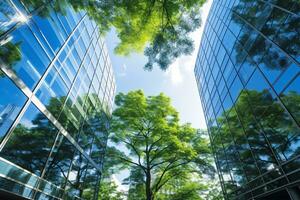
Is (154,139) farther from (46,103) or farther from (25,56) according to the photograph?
(25,56)

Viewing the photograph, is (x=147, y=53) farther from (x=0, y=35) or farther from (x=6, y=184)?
(x=6, y=184)

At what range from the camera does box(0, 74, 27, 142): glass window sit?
705 centimetres

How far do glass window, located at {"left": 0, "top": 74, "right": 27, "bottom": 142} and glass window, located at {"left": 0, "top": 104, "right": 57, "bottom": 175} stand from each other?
1.52 feet

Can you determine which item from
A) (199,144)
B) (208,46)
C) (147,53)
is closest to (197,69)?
(208,46)

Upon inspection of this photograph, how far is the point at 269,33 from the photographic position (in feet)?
31.7

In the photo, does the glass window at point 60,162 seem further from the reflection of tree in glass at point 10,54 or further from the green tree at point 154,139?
the green tree at point 154,139

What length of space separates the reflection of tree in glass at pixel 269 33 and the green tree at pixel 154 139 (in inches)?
395

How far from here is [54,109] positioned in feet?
34.7

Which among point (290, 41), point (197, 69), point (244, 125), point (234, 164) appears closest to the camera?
point (290, 41)

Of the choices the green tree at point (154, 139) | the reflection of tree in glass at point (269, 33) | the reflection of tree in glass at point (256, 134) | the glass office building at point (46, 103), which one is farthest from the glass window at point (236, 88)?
the glass office building at point (46, 103)

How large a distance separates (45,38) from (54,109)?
3745mm

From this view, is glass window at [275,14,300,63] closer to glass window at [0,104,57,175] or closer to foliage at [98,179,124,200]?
glass window at [0,104,57,175]

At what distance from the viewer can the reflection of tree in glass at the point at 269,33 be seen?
26.6ft

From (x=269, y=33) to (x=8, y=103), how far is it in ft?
39.3
